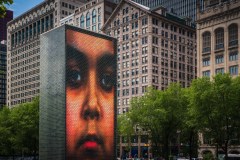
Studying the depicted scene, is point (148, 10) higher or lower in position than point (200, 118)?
higher

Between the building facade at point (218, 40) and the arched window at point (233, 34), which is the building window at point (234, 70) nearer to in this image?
the building facade at point (218, 40)

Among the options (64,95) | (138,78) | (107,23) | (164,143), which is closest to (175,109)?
(164,143)

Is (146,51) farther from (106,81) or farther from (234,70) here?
(106,81)

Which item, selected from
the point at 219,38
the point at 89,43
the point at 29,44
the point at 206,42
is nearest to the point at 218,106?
the point at 89,43

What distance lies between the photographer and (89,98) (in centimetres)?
5291

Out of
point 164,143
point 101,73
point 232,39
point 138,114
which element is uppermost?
point 232,39

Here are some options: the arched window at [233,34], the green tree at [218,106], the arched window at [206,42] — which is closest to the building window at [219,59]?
the arched window at [206,42]

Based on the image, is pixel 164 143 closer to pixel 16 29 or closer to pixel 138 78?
pixel 138 78

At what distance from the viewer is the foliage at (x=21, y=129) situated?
294 feet

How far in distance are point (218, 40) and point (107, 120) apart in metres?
53.4

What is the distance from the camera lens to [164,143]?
7975 cm

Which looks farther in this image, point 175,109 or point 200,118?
point 175,109

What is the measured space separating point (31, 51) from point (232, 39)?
104 meters

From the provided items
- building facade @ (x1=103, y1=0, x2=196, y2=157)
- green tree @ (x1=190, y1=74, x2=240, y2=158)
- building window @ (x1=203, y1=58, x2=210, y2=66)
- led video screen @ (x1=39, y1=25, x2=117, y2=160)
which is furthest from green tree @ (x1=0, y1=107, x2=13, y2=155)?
building window @ (x1=203, y1=58, x2=210, y2=66)
